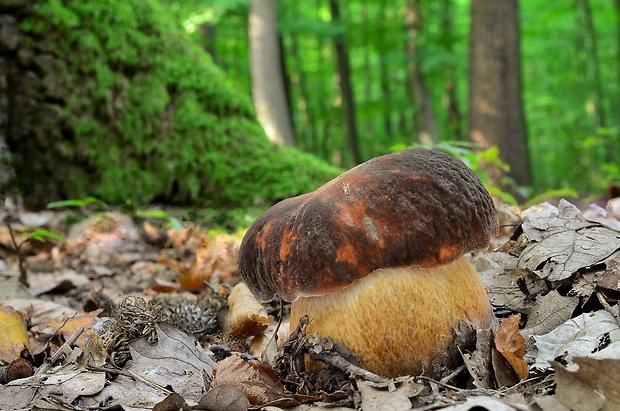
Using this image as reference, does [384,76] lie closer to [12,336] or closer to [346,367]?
[12,336]

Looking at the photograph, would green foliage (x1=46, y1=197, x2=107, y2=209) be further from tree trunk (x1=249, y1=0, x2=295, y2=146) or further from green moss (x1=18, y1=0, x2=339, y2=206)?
tree trunk (x1=249, y1=0, x2=295, y2=146)

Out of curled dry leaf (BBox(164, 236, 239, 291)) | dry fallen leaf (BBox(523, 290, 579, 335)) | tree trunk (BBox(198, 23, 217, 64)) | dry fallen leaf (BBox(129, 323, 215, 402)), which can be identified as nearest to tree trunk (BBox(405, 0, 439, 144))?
tree trunk (BBox(198, 23, 217, 64))

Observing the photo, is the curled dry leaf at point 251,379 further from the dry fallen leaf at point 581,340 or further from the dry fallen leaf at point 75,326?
the dry fallen leaf at point 581,340

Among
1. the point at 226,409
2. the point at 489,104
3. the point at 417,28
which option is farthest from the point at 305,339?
the point at 417,28

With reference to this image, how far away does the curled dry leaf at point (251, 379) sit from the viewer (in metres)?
1.96

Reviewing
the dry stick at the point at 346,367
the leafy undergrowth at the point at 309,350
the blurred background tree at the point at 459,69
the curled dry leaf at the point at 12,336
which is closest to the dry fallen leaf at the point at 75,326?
the leafy undergrowth at the point at 309,350

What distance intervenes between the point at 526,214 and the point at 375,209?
1.66m

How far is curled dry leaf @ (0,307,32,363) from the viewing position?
2393 millimetres

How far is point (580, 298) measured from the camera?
2328 millimetres

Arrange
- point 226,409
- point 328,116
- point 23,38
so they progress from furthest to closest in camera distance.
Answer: point 328,116, point 23,38, point 226,409

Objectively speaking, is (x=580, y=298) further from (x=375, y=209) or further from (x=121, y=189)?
(x=121, y=189)

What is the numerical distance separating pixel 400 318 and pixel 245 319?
1.00 m

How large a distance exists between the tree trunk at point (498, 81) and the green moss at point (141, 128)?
14.0 ft

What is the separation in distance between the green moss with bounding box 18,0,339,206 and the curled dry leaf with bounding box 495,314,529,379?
4.22 metres
